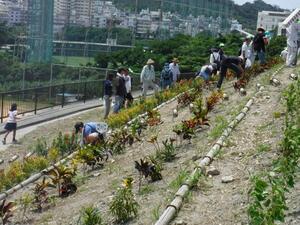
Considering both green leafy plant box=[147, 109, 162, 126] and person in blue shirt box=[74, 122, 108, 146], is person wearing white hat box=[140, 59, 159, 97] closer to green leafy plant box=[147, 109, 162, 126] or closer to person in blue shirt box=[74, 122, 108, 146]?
green leafy plant box=[147, 109, 162, 126]

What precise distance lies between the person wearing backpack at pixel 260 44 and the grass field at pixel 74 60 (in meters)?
14.2

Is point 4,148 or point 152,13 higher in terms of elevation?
point 152,13

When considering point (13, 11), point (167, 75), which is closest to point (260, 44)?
point (167, 75)

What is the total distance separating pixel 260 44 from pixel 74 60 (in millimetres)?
15408

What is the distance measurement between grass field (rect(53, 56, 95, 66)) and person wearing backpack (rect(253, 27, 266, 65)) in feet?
46.6

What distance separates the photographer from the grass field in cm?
3080

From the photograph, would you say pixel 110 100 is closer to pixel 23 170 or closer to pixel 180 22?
pixel 23 170

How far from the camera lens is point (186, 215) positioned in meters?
6.30

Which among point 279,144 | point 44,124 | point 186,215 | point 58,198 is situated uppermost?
point 279,144

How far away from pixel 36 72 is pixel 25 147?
13.2 metres

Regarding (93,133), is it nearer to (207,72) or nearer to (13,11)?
(207,72)

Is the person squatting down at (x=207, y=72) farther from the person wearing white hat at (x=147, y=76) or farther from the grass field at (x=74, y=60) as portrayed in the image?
the grass field at (x=74, y=60)

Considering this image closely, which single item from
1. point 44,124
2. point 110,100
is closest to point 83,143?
point 110,100

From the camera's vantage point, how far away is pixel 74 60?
3203 cm
